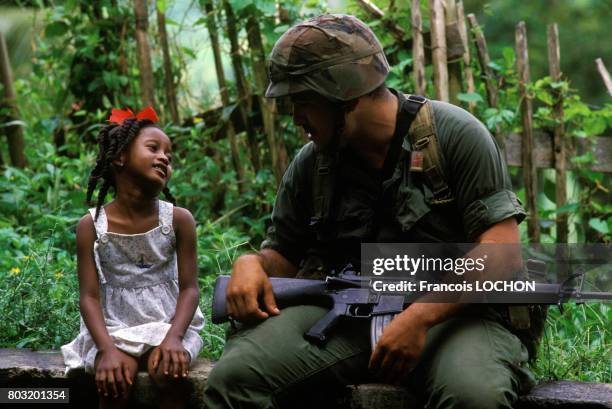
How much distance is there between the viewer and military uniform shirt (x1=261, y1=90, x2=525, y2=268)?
317cm

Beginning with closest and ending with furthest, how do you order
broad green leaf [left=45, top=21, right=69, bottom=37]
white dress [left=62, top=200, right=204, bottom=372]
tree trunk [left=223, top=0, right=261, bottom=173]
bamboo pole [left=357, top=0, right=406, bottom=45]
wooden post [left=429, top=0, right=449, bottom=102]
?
1. white dress [left=62, top=200, right=204, bottom=372]
2. wooden post [left=429, top=0, right=449, bottom=102]
3. bamboo pole [left=357, top=0, right=406, bottom=45]
4. tree trunk [left=223, top=0, right=261, bottom=173]
5. broad green leaf [left=45, top=21, right=69, bottom=37]

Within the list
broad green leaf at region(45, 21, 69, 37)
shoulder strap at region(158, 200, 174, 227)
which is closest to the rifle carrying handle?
shoulder strap at region(158, 200, 174, 227)

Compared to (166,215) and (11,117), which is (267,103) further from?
(11,117)

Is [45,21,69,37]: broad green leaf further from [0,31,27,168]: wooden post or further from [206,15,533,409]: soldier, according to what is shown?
[206,15,533,409]: soldier

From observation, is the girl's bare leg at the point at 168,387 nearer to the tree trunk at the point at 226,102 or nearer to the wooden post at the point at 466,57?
the wooden post at the point at 466,57

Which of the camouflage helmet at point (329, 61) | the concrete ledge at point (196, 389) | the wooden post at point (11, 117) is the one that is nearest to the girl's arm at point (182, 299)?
the concrete ledge at point (196, 389)

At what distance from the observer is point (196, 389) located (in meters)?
→ 3.53

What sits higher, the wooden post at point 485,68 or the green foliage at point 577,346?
the wooden post at point 485,68

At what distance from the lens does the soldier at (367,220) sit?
3051 mm

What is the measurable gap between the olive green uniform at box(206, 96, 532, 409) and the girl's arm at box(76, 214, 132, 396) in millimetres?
430

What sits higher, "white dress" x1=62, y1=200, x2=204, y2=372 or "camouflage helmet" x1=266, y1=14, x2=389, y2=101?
"camouflage helmet" x1=266, y1=14, x2=389, y2=101

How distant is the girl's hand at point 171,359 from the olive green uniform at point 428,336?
215 millimetres

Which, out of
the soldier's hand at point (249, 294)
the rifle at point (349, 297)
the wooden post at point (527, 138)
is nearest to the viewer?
the rifle at point (349, 297)

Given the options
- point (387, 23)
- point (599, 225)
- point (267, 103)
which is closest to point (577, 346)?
point (599, 225)
